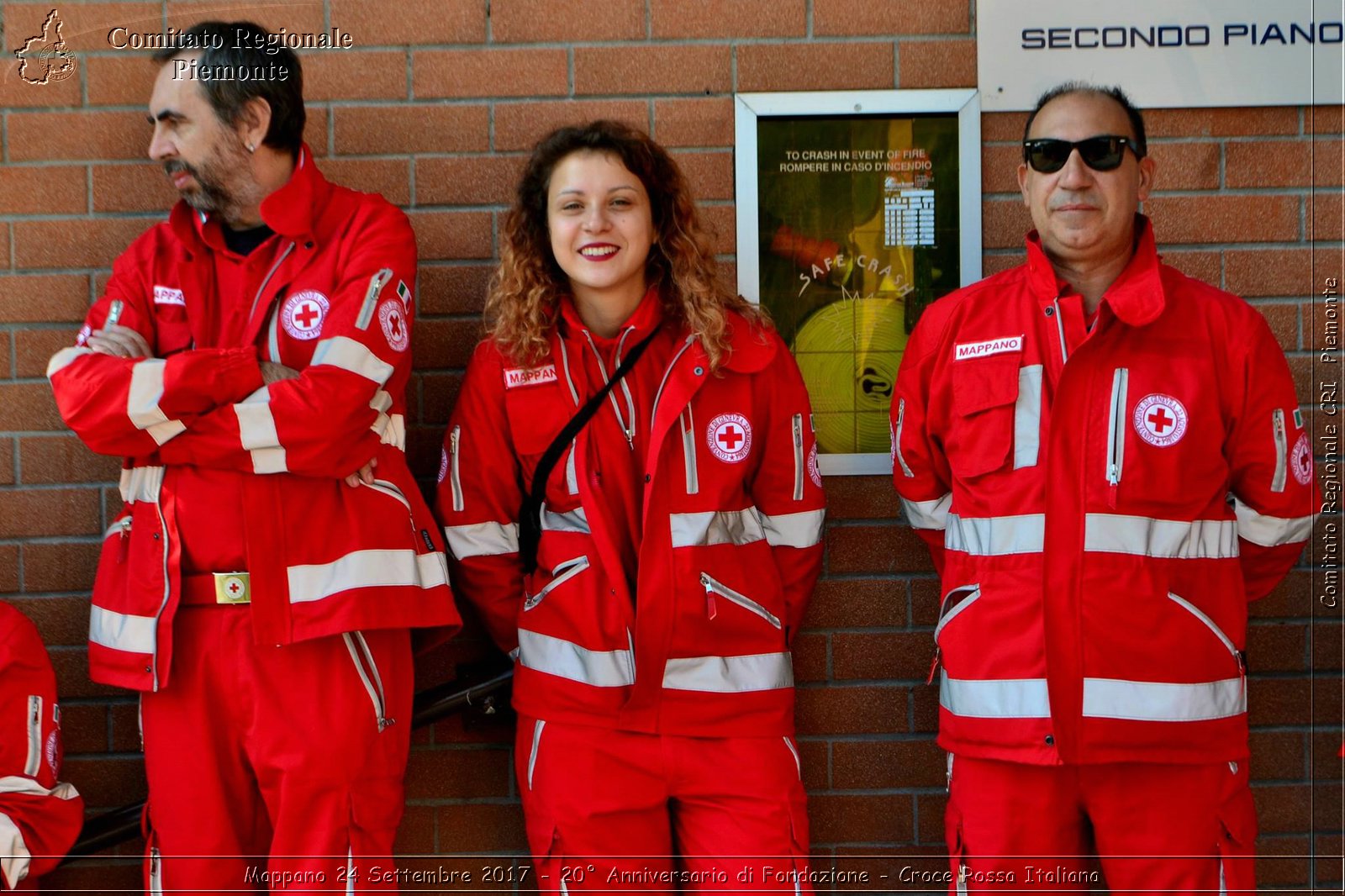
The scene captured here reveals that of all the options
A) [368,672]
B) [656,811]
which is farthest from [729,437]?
[368,672]

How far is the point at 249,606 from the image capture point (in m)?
2.98

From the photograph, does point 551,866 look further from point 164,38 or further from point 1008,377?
point 164,38

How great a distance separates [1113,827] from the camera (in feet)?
9.68

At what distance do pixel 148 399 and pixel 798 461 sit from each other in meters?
1.53

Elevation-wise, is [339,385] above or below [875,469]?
above

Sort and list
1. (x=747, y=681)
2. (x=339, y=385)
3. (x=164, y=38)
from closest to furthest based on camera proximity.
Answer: (x=339, y=385) → (x=747, y=681) → (x=164, y=38)

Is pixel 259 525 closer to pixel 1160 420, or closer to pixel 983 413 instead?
pixel 983 413

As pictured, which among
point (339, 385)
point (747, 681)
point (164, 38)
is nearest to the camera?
point (339, 385)

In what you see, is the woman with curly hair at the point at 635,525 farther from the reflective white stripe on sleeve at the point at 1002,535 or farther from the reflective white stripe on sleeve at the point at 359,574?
the reflective white stripe on sleeve at the point at 1002,535

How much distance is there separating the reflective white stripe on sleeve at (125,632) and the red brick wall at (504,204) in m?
0.75

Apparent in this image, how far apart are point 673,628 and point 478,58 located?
5.67 ft

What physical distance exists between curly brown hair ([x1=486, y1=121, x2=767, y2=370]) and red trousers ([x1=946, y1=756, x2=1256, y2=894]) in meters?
1.23

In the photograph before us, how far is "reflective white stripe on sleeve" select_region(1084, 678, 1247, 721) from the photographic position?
9.55 ft

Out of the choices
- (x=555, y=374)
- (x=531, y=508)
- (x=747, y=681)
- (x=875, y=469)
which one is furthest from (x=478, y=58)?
(x=747, y=681)
